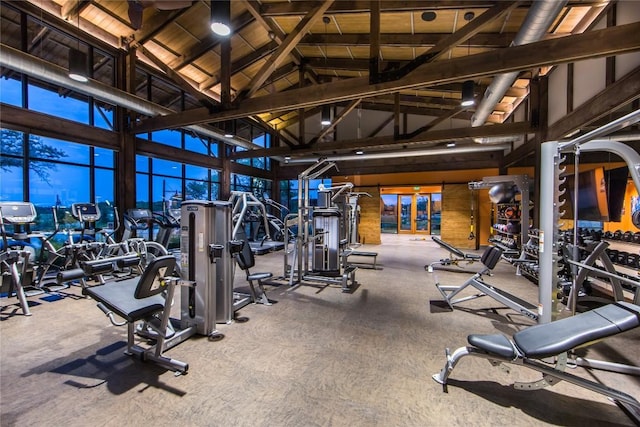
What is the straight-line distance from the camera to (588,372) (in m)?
2.46

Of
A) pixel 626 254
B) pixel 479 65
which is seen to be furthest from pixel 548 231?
pixel 626 254

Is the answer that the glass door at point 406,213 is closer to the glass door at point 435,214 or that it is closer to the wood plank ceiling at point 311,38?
the glass door at point 435,214

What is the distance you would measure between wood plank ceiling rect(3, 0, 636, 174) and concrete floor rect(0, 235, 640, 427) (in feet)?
11.4

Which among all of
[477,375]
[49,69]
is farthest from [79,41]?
[477,375]

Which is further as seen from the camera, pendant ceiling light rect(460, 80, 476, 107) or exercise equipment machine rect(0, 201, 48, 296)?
pendant ceiling light rect(460, 80, 476, 107)

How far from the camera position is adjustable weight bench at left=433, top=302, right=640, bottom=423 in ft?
6.09

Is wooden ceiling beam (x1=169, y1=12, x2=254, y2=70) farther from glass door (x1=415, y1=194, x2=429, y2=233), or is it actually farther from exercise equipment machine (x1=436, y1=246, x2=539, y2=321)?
glass door (x1=415, y1=194, x2=429, y2=233)

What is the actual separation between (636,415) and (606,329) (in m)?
0.64

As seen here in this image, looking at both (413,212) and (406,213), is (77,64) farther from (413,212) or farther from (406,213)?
(406,213)

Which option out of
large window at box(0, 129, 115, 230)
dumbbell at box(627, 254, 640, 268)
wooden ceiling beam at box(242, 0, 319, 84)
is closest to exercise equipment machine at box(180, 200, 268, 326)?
wooden ceiling beam at box(242, 0, 319, 84)

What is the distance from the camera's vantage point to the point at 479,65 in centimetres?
371

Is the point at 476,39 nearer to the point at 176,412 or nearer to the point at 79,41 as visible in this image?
the point at 176,412

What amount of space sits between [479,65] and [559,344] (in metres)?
3.43

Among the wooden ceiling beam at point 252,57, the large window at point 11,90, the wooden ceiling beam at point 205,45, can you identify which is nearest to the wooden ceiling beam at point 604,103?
the wooden ceiling beam at point 205,45
